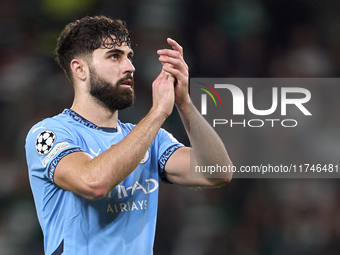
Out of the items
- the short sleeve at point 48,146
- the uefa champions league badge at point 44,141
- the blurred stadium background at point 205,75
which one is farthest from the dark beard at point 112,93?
the blurred stadium background at point 205,75

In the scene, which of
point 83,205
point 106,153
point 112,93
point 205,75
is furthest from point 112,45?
point 205,75

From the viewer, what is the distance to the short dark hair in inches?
103

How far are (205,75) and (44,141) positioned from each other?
341cm

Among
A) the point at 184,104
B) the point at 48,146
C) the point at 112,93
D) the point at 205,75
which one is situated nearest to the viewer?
Result: the point at 48,146

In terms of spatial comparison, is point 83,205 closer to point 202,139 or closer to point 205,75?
point 202,139

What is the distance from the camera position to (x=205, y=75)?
5363 millimetres

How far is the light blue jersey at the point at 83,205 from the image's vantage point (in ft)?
7.18

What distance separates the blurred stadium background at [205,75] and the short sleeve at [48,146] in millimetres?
2653

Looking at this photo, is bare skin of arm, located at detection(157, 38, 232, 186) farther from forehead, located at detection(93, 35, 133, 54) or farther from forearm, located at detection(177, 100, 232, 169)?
forehead, located at detection(93, 35, 133, 54)

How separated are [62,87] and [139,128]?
10.9ft

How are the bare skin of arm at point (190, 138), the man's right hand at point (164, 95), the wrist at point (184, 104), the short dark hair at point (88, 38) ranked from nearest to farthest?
the man's right hand at point (164, 95)
the bare skin of arm at point (190, 138)
the wrist at point (184, 104)
the short dark hair at point (88, 38)

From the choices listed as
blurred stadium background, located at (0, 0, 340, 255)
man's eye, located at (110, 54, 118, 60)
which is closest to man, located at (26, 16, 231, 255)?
man's eye, located at (110, 54, 118, 60)

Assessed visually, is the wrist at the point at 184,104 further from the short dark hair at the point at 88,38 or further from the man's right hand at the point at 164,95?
the short dark hair at the point at 88,38

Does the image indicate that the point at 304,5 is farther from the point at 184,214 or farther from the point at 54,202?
the point at 54,202
